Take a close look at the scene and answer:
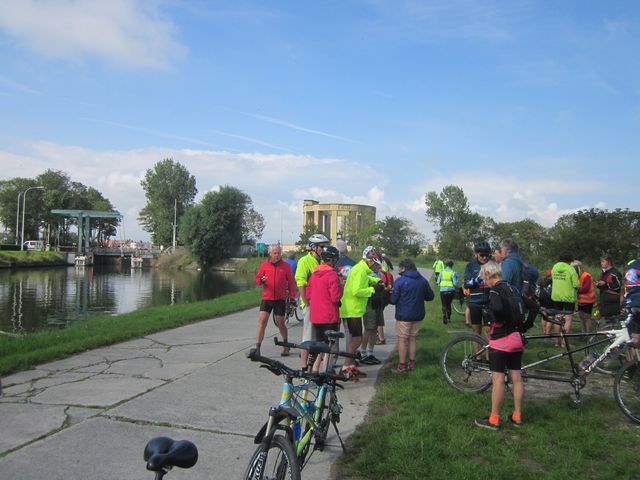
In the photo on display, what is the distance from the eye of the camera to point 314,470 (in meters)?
4.08

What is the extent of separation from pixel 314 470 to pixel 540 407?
311cm

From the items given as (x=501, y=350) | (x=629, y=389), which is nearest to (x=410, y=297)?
(x=501, y=350)

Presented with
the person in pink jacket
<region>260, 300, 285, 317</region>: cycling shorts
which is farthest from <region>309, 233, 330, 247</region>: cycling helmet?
<region>260, 300, 285, 317</region>: cycling shorts

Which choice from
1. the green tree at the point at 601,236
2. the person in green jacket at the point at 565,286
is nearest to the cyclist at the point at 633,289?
the person in green jacket at the point at 565,286

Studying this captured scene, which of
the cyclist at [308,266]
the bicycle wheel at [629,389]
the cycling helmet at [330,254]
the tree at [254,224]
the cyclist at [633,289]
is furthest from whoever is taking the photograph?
the tree at [254,224]

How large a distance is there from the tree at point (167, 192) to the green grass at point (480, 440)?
104684mm

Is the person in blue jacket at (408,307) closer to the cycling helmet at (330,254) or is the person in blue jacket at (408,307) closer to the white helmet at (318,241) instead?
the white helmet at (318,241)

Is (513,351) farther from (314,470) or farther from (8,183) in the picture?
(8,183)

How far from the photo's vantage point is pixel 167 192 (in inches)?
4213

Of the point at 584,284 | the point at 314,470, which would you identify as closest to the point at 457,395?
the point at 314,470

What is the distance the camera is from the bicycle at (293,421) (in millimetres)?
2943

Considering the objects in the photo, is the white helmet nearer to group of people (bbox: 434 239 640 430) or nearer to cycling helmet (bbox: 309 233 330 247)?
cycling helmet (bbox: 309 233 330 247)

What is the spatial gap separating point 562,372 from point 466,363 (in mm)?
1192

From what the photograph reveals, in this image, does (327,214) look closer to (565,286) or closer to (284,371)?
(565,286)
